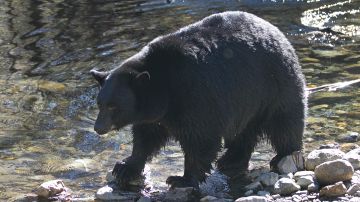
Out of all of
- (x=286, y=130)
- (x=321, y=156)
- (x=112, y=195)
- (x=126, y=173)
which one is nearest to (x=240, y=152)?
(x=286, y=130)

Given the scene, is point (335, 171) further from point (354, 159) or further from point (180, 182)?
point (180, 182)

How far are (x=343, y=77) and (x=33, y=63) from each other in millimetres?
5267

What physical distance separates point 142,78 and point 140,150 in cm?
96

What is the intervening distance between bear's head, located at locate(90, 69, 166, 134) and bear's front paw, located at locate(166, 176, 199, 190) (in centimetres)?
64

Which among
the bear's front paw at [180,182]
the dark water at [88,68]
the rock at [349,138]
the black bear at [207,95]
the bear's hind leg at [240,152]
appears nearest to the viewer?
the black bear at [207,95]

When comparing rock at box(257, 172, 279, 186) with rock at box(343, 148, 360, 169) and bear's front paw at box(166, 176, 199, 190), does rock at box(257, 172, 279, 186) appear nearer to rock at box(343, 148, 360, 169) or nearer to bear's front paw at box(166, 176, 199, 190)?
bear's front paw at box(166, 176, 199, 190)

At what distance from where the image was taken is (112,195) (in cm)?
714

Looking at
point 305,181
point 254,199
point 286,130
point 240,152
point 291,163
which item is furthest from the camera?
point 240,152

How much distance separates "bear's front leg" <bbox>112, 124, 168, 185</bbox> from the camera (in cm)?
741

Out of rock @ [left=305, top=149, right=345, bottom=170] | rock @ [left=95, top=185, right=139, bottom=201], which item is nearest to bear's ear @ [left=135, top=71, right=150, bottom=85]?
rock @ [left=95, top=185, right=139, bottom=201]

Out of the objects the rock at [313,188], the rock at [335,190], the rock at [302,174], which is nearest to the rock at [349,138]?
the rock at [302,174]

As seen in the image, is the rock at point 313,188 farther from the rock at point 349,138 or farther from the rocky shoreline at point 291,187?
the rock at point 349,138

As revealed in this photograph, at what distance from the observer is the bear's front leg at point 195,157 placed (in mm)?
7066

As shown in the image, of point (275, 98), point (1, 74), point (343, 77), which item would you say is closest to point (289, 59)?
point (275, 98)
